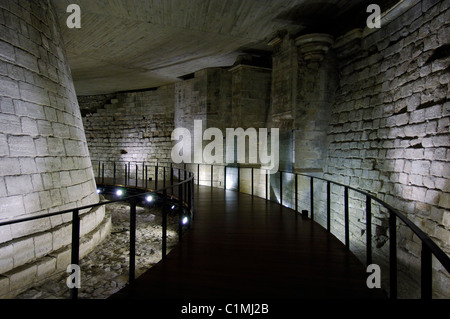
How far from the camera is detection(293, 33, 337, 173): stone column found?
5.86 metres

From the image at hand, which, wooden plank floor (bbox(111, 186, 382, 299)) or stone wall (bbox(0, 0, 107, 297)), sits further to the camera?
stone wall (bbox(0, 0, 107, 297))

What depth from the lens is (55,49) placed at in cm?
422

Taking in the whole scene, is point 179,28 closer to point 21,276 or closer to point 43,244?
point 43,244

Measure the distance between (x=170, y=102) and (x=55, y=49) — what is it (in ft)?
22.3

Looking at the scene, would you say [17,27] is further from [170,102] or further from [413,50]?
[170,102]

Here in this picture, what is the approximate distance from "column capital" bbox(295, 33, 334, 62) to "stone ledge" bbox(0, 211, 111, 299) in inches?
227

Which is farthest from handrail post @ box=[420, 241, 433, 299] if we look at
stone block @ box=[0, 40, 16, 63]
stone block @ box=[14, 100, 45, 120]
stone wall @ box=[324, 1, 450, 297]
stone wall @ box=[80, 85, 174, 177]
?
stone wall @ box=[80, 85, 174, 177]

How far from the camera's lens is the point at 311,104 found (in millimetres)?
5945

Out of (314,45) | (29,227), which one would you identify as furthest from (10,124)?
(314,45)

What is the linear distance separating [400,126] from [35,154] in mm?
5539

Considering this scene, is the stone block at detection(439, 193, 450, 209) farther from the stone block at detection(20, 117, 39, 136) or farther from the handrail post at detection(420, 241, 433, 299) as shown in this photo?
the stone block at detection(20, 117, 39, 136)

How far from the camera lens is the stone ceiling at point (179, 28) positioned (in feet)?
16.1

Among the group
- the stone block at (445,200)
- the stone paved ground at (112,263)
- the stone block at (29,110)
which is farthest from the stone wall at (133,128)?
the stone block at (445,200)
